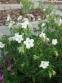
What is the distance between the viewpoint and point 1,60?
14.7 ft

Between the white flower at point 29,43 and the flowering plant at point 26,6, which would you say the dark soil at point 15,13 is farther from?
the white flower at point 29,43

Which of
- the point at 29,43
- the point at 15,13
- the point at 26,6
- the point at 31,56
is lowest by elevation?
the point at 15,13

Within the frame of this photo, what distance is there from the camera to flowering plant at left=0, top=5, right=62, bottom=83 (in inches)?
145

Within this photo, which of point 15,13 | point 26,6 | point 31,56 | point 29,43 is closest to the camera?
point 29,43

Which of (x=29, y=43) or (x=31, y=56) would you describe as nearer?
(x=29, y=43)

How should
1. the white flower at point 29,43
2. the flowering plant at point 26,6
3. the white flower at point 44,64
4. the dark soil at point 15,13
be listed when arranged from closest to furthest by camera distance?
the white flower at point 44,64
the white flower at point 29,43
the dark soil at point 15,13
the flowering plant at point 26,6

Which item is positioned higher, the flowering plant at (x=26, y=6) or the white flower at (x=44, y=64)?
the white flower at (x=44, y=64)

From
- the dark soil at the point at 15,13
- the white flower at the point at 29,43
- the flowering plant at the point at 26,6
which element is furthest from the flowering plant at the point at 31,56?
the flowering plant at the point at 26,6

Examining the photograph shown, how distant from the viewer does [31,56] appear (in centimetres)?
380

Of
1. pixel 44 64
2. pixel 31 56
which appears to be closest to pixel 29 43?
pixel 31 56

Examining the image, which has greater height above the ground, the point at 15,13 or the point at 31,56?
the point at 31,56

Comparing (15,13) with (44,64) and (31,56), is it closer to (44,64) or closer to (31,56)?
(31,56)

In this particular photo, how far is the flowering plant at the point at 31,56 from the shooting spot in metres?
3.68

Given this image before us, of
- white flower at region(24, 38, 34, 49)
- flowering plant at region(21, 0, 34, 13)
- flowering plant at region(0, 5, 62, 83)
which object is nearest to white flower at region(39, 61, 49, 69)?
flowering plant at region(0, 5, 62, 83)
